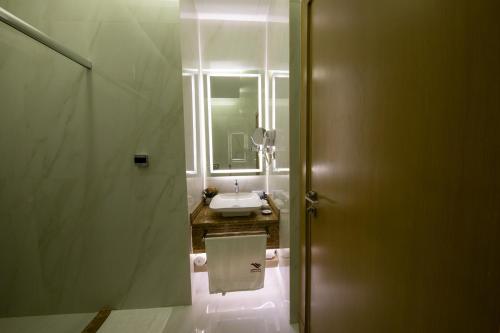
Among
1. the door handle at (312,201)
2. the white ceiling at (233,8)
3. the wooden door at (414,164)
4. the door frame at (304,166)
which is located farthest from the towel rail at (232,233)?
the white ceiling at (233,8)

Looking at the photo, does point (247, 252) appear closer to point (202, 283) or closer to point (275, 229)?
point (275, 229)

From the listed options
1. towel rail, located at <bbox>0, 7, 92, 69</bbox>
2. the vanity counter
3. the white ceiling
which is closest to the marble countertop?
the vanity counter

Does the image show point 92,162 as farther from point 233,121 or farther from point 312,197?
point 312,197

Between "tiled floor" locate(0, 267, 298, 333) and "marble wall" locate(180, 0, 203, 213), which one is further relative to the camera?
"marble wall" locate(180, 0, 203, 213)

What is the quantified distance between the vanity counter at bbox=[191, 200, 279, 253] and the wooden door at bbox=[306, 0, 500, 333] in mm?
825

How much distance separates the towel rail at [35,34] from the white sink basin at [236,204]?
1343mm

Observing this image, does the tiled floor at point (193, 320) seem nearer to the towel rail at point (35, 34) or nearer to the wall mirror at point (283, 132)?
the wall mirror at point (283, 132)

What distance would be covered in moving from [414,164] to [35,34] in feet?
5.45

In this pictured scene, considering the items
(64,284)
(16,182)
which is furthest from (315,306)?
(16,182)

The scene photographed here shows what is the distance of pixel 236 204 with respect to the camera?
1.81 meters

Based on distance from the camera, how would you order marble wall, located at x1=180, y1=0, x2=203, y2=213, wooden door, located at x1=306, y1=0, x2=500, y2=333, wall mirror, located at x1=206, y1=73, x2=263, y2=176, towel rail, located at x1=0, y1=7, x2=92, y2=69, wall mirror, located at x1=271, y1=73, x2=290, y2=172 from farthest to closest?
wall mirror, located at x1=206, y1=73, x2=263, y2=176
marble wall, located at x1=180, y1=0, x2=203, y2=213
wall mirror, located at x1=271, y1=73, x2=290, y2=172
towel rail, located at x1=0, y1=7, x2=92, y2=69
wooden door, located at x1=306, y1=0, x2=500, y2=333

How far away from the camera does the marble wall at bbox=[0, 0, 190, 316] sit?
1403 mm

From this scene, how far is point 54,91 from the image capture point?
1415 mm

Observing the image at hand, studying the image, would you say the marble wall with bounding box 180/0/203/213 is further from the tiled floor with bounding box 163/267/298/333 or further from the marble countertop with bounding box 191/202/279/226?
the tiled floor with bounding box 163/267/298/333
